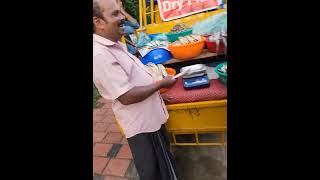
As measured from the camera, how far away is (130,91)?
1271mm

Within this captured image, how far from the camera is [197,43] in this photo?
1862mm

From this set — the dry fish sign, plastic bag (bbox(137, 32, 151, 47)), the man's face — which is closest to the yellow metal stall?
the man's face

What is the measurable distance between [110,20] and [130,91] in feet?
1.32

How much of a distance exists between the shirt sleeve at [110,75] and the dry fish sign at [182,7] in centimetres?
170

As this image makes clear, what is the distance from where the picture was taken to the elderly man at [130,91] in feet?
3.97

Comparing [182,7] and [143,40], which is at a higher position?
[182,7]

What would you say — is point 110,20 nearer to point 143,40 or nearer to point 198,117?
point 198,117

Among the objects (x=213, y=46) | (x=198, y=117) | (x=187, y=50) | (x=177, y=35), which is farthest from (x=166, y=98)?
(x=177, y=35)

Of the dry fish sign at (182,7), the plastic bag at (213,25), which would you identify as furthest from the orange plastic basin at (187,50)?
the dry fish sign at (182,7)

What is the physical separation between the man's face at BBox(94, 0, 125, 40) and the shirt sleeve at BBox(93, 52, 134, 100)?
16cm

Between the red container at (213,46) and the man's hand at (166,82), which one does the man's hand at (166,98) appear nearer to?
the man's hand at (166,82)
